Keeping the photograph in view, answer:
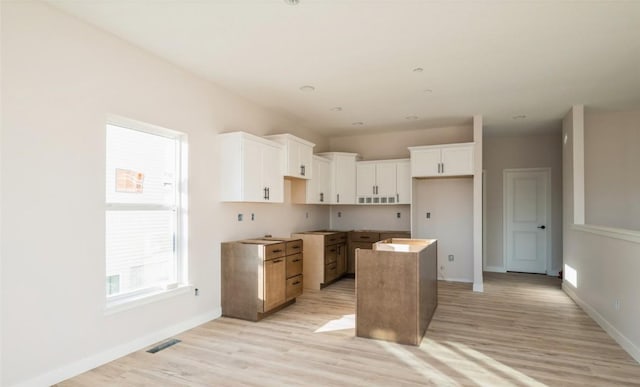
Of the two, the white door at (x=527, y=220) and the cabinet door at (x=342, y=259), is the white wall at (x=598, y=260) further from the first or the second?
the cabinet door at (x=342, y=259)

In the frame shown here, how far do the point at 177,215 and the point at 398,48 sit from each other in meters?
2.85

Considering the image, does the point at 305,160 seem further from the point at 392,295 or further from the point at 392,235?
the point at 392,295

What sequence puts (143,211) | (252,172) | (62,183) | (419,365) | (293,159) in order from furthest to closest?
(293,159), (252,172), (143,211), (419,365), (62,183)

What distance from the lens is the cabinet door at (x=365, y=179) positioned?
23.0 ft

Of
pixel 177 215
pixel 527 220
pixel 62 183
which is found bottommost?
pixel 527 220

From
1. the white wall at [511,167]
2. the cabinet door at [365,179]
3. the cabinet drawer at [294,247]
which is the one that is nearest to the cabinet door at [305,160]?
the cabinet drawer at [294,247]

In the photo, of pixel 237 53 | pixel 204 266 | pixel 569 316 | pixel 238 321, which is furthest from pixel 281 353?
pixel 569 316

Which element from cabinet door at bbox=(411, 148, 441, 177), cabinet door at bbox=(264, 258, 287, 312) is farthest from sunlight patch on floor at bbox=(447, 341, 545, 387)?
cabinet door at bbox=(411, 148, 441, 177)

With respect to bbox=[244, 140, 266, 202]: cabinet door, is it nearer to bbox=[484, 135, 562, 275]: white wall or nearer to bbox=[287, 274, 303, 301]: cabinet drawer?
bbox=[287, 274, 303, 301]: cabinet drawer

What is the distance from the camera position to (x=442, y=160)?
6246 millimetres

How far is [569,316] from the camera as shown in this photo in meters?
4.53

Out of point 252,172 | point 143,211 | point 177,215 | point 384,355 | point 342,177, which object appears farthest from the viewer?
point 342,177

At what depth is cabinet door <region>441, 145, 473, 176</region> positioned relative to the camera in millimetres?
6068

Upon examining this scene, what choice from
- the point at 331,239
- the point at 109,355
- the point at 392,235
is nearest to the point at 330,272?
the point at 331,239
